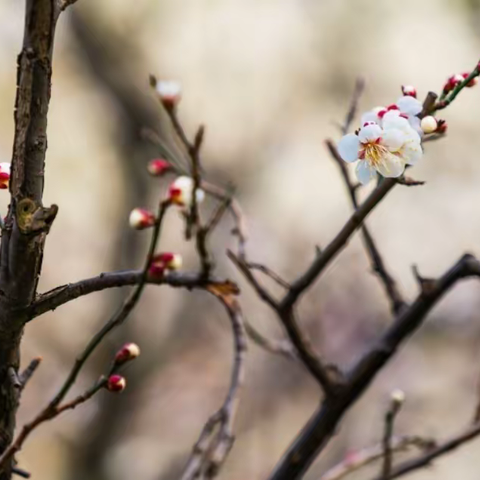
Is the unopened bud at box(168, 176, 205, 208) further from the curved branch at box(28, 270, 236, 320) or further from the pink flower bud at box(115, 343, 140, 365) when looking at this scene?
the pink flower bud at box(115, 343, 140, 365)

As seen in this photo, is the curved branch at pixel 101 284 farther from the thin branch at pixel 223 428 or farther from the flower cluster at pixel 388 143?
the flower cluster at pixel 388 143

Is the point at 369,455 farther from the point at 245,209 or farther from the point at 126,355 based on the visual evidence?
the point at 245,209

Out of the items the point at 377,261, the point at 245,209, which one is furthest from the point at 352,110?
the point at 245,209

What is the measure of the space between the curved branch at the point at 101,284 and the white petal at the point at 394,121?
241 mm

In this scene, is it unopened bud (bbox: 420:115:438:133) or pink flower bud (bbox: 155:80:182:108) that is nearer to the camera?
unopened bud (bbox: 420:115:438:133)

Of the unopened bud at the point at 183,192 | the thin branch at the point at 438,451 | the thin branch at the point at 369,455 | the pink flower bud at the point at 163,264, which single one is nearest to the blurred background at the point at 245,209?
the thin branch at the point at 369,455

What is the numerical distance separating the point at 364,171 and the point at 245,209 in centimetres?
371

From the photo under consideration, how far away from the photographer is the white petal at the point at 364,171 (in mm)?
723

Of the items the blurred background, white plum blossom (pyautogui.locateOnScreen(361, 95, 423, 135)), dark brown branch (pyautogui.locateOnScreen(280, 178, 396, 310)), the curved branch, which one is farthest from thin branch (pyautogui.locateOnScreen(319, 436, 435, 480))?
the blurred background

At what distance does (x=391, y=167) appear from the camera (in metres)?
0.69

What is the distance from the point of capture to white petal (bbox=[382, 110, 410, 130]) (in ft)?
2.28

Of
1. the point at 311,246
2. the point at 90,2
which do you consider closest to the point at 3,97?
the point at 90,2

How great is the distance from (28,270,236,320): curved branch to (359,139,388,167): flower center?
21cm

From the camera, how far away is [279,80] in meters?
5.16
